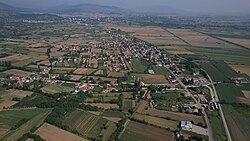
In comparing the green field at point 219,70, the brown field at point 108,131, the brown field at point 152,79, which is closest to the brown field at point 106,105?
the brown field at point 108,131

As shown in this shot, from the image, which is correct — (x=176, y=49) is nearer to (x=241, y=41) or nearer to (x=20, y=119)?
(x=241, y=41)

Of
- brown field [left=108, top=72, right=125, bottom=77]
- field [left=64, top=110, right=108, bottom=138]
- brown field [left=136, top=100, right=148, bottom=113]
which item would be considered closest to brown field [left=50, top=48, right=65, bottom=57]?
brown field [left=108, top=72, right=125, bottom=77]

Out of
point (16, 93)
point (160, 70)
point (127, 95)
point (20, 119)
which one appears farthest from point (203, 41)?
point (20, 119)

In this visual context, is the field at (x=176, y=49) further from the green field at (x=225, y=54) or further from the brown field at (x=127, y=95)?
the brown field at (x=127, y=95)

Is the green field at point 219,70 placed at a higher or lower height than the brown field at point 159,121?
higher

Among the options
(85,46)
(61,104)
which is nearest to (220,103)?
(61,104)
